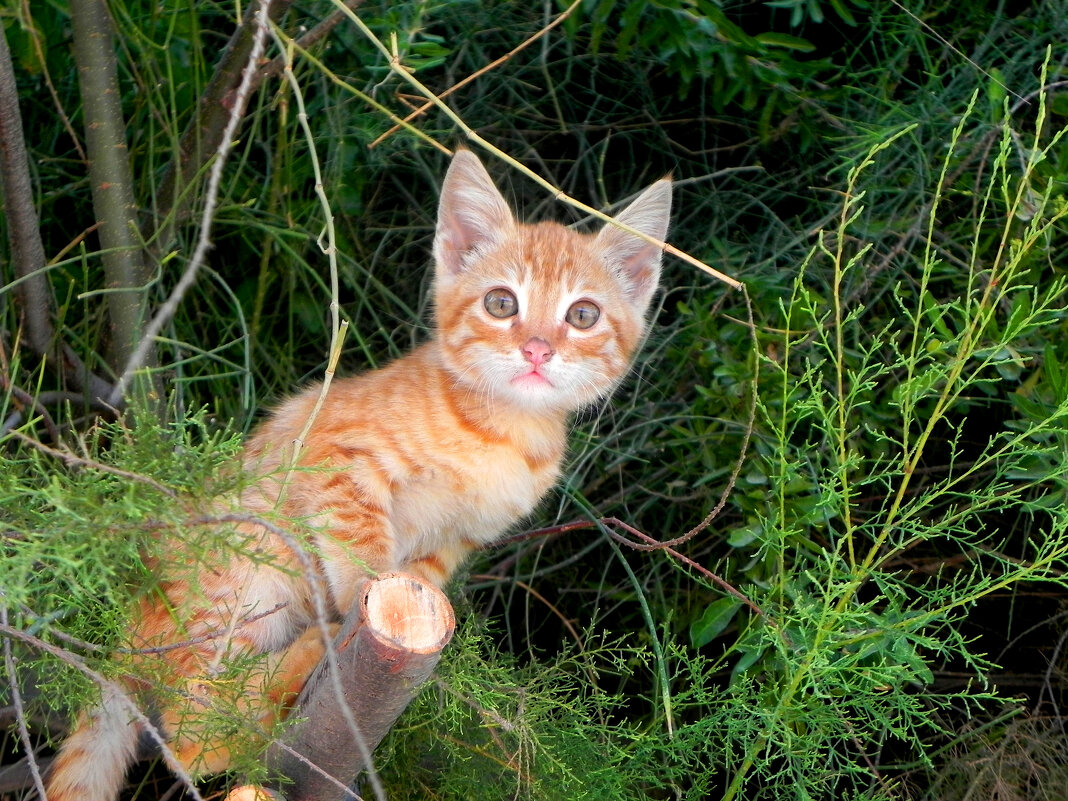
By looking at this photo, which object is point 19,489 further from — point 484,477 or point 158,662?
point 484,477

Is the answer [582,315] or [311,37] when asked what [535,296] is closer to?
[582,315]

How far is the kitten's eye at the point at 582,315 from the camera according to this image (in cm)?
270

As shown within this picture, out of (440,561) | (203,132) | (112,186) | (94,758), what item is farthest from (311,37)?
(94,758)

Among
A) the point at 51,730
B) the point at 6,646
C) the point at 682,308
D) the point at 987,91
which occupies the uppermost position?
the point at 987,91

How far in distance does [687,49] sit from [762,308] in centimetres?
67

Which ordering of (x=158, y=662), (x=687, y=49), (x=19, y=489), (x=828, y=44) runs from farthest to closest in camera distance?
(x=828, y=44), (x=687, y=49), (x=158, y=662), (x=19, y=489)

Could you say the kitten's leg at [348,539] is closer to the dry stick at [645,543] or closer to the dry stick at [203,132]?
the dry stick at [645,543]

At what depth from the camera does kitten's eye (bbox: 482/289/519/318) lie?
2670 millimetres

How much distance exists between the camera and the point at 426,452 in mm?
2467

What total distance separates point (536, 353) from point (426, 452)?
328mm

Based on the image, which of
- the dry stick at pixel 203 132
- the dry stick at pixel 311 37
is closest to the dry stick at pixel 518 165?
the dry stick at pixel 311 37

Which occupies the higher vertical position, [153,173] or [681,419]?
[153,173]

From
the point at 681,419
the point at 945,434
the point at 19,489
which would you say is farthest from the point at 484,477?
the point at 945,434

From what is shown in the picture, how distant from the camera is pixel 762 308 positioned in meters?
2.87
